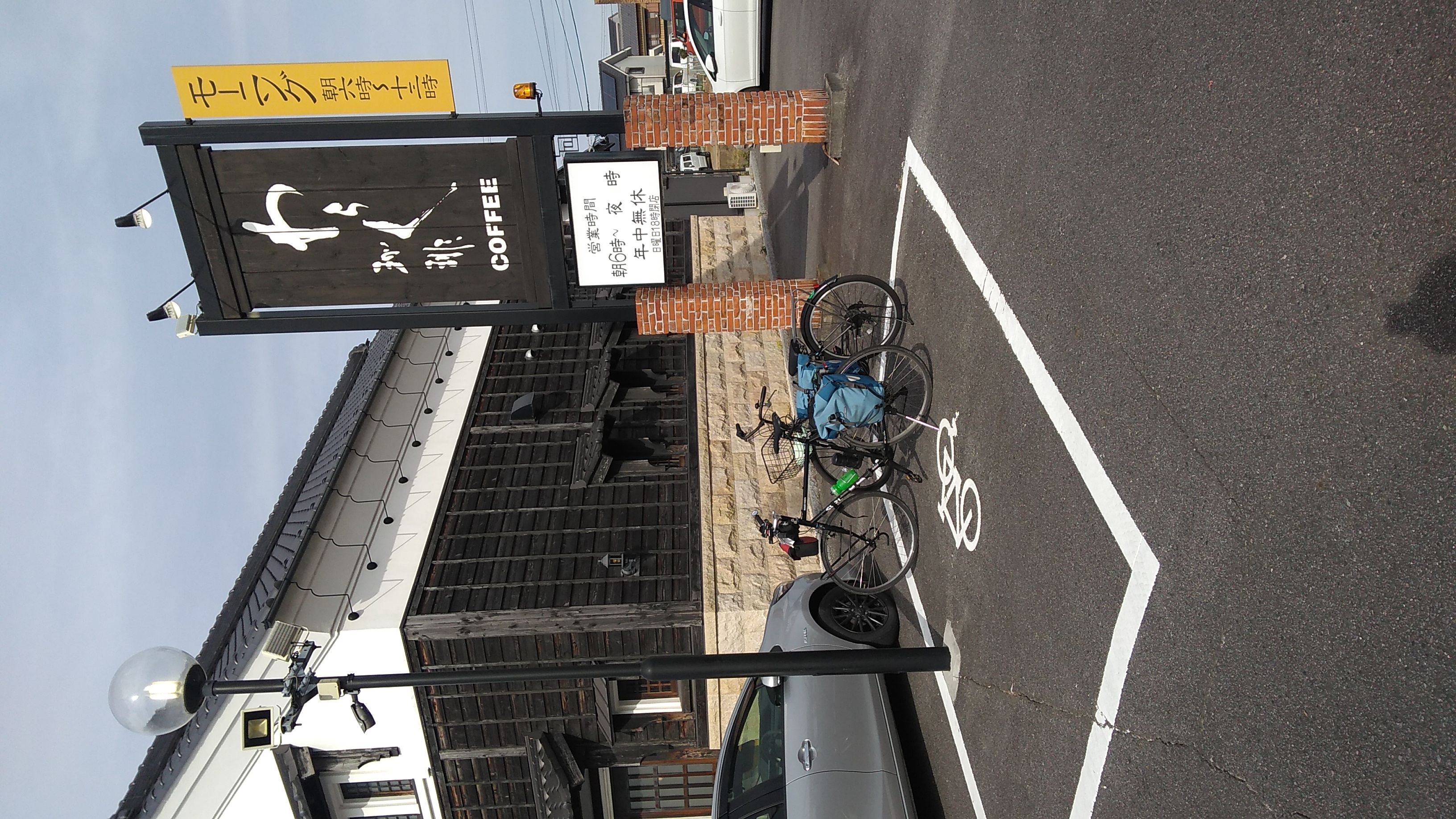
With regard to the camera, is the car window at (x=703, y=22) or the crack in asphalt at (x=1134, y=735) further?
the car window at (x=703, y=22)

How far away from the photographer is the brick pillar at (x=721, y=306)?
30.9 ft

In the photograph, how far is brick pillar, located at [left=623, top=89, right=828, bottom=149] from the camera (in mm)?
9141

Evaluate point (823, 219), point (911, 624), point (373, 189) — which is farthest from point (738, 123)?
point (911, 624)

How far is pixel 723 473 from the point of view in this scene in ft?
41.3

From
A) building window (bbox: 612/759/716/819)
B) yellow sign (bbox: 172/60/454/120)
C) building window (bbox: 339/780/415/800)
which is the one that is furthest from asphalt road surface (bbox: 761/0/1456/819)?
building window (bbox: 339/780/415/800)

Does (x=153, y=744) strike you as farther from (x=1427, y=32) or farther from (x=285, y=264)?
(x=1427, y=32)

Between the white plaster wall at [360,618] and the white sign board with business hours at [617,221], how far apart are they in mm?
5616

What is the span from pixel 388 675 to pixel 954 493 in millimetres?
4853

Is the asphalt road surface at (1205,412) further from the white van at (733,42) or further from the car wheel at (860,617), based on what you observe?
the white van at (733,42)

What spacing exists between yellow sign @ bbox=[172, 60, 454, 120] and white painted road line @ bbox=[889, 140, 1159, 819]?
5233 mm

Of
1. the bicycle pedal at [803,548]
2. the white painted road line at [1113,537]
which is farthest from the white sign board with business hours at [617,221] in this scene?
the white painted road line at [1113,537]

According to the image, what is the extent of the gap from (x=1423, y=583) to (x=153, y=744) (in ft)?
45.9

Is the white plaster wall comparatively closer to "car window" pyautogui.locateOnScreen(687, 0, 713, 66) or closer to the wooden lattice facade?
the wooden lattice facade

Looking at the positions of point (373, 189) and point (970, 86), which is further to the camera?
point (373, 189)
